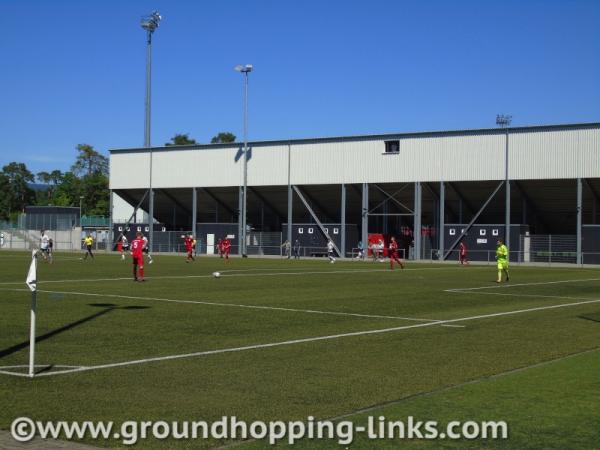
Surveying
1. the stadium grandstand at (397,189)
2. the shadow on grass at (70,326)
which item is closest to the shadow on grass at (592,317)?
the shadow on grass at (70,326)

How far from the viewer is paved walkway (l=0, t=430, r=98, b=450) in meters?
6.46

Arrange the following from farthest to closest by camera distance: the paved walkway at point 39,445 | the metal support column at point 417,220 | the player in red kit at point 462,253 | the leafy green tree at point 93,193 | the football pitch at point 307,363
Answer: the leafy green tree at point 93,193, the metal support column at point 417,220, the player in red kit at point 462,253, the football pitch at point 307,363, the paved walkway at point 39,445

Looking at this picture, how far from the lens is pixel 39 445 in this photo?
6559mm

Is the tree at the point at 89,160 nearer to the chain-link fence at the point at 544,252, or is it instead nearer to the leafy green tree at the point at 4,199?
the leafy green tree at the point at 4,199

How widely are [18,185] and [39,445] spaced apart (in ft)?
506

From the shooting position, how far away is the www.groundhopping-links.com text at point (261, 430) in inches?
273

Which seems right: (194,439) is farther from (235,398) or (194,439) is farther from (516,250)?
(516,250)

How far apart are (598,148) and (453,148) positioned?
10969 millimetres

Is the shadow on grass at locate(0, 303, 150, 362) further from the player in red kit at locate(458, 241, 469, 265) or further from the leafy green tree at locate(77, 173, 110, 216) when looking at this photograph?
the leafy green tree at locate(77, 173, 110, 216)

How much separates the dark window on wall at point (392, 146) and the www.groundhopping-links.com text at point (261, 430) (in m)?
59.7

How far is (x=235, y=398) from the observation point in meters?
8.53

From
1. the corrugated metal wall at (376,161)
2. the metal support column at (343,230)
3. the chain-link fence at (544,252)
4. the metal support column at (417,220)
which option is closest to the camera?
the corrugated metal wall at (376,161)

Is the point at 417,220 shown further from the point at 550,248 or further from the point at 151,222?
the point at 151,222

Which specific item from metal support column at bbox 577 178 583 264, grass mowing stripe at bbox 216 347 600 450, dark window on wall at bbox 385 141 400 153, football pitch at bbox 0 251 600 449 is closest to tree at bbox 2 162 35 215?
dark window on wall at bbox 385 141 400 153
